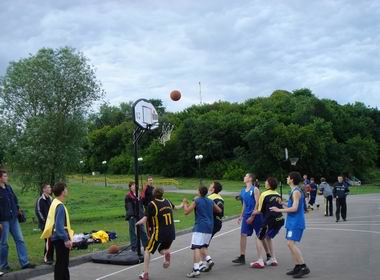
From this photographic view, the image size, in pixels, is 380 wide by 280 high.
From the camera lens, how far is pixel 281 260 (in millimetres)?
11133

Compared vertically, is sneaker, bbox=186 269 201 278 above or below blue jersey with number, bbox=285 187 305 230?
below

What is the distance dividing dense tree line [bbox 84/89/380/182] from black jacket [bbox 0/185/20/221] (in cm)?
5503

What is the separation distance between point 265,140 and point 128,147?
1291 inches

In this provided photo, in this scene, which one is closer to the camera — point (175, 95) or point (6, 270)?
point (6, 270)

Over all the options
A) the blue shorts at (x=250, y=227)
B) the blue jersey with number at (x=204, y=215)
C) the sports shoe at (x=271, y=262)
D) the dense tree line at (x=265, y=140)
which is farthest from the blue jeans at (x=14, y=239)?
the dense tree line at (x=265, y=140)

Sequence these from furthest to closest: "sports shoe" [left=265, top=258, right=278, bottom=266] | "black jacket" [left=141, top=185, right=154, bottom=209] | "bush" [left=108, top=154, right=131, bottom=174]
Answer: "bush" [left=108, top=154, right=131, bottom=174] → "black jacket" [left=141, top=185, right=154, bottom=209] → "sports shoe" [left=265, top=258, right=278, bottom=266]

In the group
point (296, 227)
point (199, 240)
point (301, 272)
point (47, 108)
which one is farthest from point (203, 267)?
point (47, 108)

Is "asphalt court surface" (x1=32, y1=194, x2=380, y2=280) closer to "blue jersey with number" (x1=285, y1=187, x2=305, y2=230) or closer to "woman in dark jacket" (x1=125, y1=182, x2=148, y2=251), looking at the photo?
"woman in dark jacket" (x1=125, y1=182, x2=148, y2=251)

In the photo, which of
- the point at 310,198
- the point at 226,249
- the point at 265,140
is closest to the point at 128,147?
the point at 265,140

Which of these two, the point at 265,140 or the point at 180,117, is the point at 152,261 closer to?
the point at 265,140

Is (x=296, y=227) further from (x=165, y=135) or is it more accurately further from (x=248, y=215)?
(x=165, y=135)

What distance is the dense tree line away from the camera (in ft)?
224

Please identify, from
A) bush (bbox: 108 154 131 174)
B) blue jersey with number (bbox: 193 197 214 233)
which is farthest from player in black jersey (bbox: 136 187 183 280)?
bush (bbox: 108 154 131 174)

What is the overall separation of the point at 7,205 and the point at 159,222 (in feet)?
10.1
